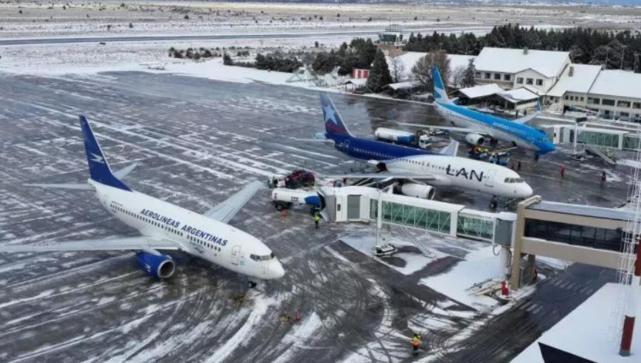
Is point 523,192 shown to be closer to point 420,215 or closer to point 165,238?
point 420,215

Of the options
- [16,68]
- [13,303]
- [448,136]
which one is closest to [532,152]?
[448,136]

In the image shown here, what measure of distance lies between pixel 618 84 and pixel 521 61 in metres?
15.8

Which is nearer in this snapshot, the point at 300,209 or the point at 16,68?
the point at 300,209

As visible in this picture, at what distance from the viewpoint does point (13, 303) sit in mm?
34500

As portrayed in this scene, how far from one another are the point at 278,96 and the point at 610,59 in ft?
206

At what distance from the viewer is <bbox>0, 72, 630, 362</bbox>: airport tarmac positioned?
31031 millimetres

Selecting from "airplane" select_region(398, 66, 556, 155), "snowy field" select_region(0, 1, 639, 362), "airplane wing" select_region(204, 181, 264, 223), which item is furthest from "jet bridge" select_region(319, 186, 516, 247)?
"airplane" select_region(398, 66, 556, 155)

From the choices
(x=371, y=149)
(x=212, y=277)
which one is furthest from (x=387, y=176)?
(x=212, y=277)

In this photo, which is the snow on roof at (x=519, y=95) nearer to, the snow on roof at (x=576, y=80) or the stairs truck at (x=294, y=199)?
the snow on roof at (x=576, y=80)

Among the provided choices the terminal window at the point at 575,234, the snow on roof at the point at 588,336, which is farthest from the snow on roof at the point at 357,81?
the snow on roof at the point at 588,336

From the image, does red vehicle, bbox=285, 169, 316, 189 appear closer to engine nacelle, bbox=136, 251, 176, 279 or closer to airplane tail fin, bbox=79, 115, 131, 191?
airplane tail fin, bbox=79, 115, 131, 191

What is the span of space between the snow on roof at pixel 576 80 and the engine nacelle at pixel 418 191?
172 feet

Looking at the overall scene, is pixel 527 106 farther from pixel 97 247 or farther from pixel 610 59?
pixel 97 247

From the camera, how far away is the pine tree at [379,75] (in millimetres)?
110062
